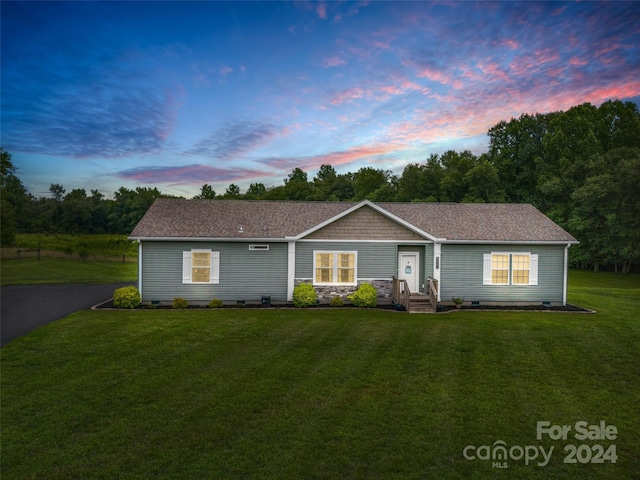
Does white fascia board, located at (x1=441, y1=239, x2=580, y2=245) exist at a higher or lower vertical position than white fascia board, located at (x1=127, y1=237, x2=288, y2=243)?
higher

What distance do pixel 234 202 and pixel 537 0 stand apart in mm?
16665

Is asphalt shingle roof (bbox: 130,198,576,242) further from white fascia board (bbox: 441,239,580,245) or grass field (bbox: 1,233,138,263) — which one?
grass field (bbox: 1,233,138,263)

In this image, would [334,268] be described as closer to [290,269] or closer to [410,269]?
[290,269]

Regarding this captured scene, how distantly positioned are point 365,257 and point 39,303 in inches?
606

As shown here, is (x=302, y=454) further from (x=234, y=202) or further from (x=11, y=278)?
(x=11, y=278)

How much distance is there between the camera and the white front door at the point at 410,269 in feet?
60.9

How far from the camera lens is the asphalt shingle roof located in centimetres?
1800

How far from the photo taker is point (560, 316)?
624 inches

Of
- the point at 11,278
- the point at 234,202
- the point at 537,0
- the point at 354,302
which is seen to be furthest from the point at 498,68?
the point at 11,278

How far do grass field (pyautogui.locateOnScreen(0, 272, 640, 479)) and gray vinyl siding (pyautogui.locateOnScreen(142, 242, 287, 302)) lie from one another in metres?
4.28

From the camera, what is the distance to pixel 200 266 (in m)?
17.7

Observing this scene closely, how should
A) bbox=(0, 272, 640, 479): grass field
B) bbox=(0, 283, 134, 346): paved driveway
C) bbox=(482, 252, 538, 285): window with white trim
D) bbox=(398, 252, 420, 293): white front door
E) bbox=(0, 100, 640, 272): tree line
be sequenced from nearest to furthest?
bbox=(0, 272, 640, 479): grass field
bbox=(0, 283, 134, 346): paved driveway
bbox=(482, 252, 538, 285): window with white trim
bbox=(398, 252, 420, 293): white front door
bbox=(0, 100, 640, 272): tree line

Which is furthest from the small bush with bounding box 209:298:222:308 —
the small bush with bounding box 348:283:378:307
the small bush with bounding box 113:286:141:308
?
the small bush with bounding box 348:283:378:307

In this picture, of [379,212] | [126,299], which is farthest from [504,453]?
[126,299]
